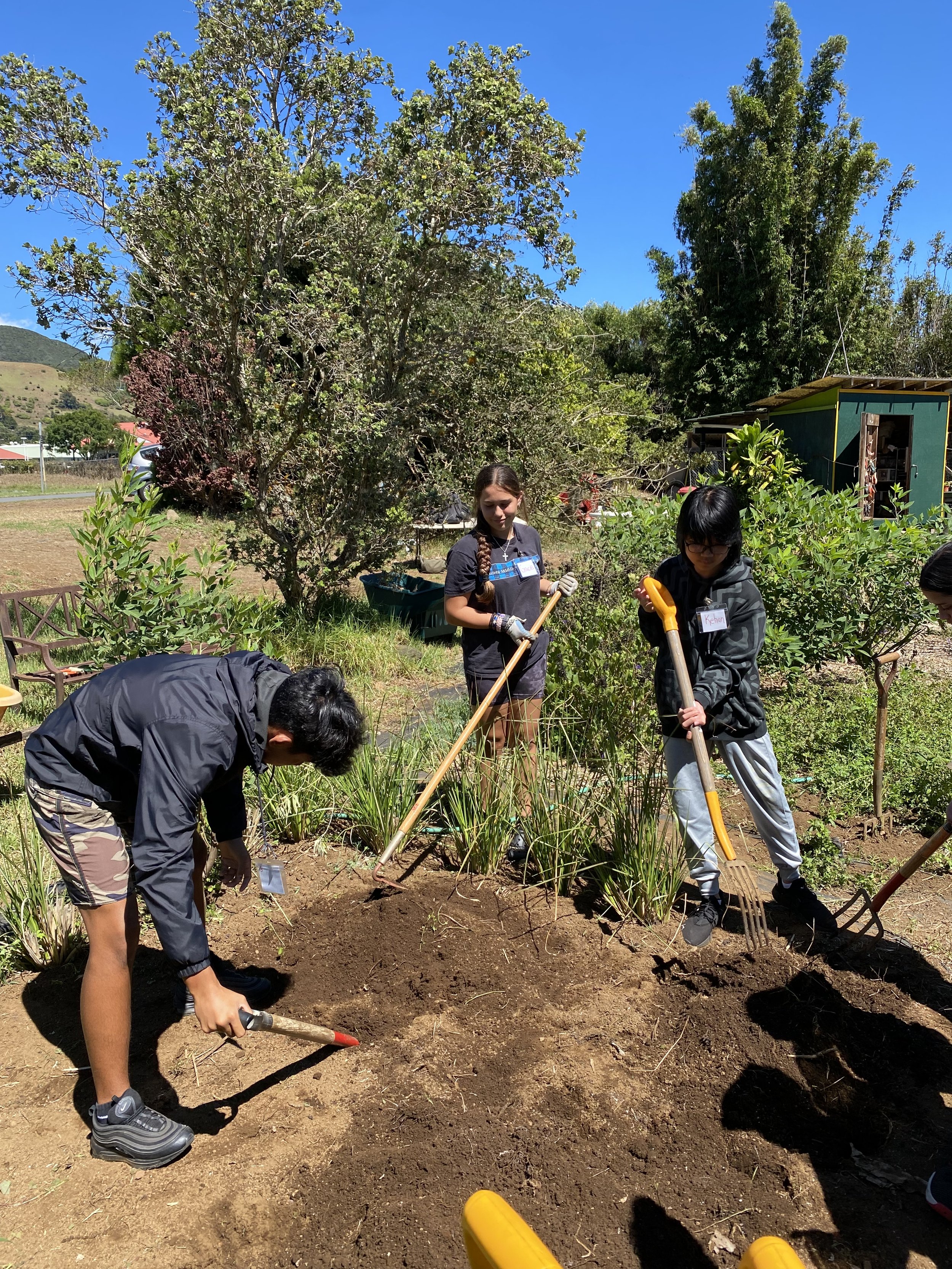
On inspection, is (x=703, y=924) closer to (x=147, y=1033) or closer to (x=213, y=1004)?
(x=213, y=1004)

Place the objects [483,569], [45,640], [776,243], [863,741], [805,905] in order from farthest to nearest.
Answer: [776,243], [45,640], [863,741], [483,569], [805,905]

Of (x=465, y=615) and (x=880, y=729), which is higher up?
(x=465, y=615)

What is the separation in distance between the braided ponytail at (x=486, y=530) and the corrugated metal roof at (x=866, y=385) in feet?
41.2

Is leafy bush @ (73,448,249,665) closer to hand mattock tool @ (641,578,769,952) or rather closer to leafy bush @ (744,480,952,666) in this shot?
hand mattock tool @ (641,578,769,952)

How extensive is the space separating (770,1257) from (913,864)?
75.4 inches

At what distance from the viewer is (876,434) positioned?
15.5 metres

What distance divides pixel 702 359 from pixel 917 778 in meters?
22.8

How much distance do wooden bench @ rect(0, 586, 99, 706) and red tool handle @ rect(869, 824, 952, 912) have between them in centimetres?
423

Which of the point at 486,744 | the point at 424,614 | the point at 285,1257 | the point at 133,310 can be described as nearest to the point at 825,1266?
the point at 285,1257

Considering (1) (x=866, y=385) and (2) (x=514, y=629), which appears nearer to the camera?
(2) (x=514, y=629)

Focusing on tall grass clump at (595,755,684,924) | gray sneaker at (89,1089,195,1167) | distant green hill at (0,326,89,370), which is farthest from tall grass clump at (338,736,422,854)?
distant green hill at (0,326,89,370)

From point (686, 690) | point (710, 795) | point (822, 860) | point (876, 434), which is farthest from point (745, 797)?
point (876, 434)

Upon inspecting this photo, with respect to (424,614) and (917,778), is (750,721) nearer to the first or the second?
(917,778)

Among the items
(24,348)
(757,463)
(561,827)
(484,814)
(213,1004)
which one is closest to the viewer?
(213,1004)
